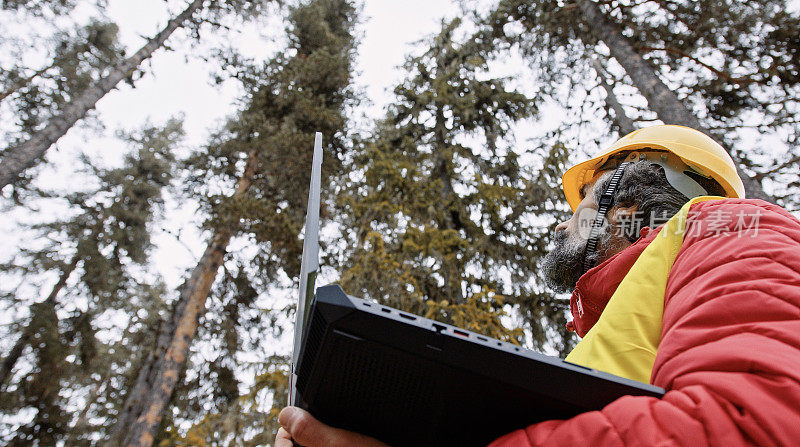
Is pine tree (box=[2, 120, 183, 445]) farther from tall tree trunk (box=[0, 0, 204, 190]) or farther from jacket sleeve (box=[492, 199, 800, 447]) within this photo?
jacket sleeve (box=[492, 199, 800, 447])

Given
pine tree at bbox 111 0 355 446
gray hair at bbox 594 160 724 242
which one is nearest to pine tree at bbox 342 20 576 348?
pine tree at bbox 111 0 355 446

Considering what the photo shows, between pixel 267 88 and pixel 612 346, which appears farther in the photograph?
pixel 267 88

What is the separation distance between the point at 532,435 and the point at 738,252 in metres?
0.69

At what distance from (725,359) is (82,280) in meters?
18.3

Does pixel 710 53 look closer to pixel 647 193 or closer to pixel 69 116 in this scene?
pixel 647 193

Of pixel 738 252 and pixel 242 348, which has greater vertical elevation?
pixel 738 252

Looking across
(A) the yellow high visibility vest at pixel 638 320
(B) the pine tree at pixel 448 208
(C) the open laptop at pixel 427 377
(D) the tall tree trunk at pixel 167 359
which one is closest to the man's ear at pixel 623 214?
(A) the yellow high visibility vest at pixel 638 320

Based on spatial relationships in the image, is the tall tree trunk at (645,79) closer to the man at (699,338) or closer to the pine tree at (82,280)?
the man at (699,338)

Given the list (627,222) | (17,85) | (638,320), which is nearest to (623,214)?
(627,222)

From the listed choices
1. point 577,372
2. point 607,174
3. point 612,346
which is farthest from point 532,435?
point 607,174

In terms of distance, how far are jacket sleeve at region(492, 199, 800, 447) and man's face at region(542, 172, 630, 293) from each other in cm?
106

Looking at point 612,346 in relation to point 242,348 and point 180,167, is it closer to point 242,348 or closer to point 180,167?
point 242,348

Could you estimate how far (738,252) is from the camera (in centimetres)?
105

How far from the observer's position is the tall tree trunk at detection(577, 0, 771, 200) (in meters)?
5.66
